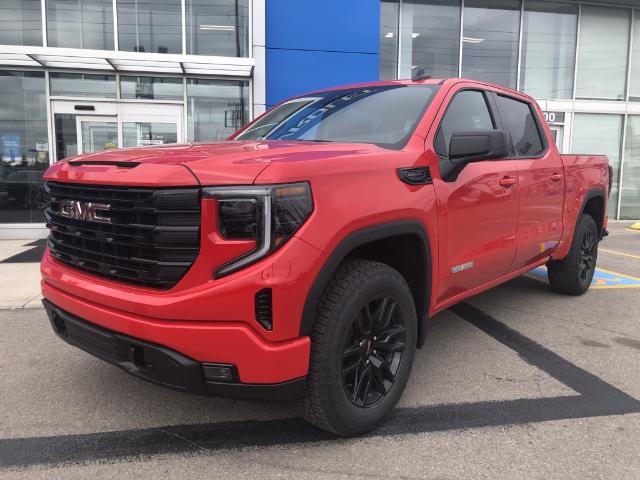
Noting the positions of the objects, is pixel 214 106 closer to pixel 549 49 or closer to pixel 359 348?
pixel 549 49

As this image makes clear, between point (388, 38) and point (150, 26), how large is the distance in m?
5.42

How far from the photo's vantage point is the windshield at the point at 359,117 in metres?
3.25

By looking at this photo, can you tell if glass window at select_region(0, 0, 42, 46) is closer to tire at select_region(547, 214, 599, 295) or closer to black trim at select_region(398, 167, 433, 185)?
black trim at select_region(398, 167, 433, 185)

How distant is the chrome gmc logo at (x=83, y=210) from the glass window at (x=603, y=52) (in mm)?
13855

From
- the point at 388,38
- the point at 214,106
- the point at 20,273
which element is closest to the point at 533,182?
the point at 20,273

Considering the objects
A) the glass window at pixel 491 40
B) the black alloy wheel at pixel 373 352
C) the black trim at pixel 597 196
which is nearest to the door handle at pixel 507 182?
the black alloy wheel at pixel 373 352

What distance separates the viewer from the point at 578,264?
539 centimetres

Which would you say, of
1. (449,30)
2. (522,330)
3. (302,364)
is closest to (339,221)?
(302,364)

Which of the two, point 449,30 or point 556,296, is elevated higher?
point 449,30

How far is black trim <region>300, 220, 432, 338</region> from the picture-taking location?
2289 millimetres

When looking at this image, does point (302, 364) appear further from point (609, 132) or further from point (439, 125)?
point (609, 132)

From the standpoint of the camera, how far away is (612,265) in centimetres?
768

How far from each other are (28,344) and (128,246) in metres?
2.47

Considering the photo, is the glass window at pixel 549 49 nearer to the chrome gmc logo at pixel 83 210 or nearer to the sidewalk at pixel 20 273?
the sidewalk at pixel 20 273
